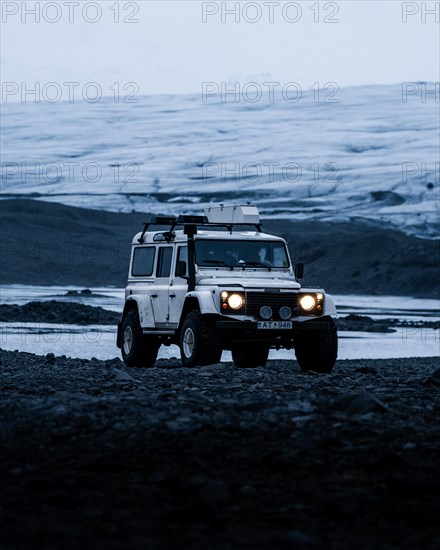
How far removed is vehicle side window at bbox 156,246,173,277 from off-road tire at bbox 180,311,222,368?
122 centimetres

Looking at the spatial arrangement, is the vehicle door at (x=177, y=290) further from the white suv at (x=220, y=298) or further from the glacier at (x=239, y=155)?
the glacier at (x=239, y=155)

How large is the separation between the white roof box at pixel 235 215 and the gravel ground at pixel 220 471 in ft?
23.1

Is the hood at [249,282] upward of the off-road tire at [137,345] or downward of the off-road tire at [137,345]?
upward

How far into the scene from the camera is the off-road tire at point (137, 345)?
61.8 ft

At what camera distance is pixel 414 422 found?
9.40 m

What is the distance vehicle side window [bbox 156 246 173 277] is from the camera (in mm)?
A: 18297

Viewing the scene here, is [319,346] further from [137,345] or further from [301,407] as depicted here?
[301,407]

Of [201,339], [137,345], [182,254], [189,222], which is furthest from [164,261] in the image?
[201,339]

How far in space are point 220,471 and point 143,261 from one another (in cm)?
1147

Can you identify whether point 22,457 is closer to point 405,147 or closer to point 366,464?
point 366,464

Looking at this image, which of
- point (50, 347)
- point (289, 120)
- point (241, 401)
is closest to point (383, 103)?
point (289, 120)

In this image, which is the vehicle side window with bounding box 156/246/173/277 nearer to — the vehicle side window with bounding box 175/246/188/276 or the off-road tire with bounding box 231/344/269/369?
the vehicle side window with bounding box 175/246/188/276

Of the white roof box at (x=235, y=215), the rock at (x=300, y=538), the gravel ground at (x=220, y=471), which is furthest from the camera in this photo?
the white roof box at (x=235, y=215)

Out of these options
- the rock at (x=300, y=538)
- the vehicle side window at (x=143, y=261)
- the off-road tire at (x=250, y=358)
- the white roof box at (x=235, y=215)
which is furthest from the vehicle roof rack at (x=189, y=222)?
the rock at (x=300, y=538)
